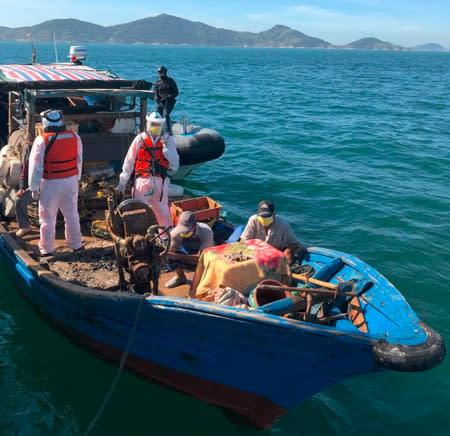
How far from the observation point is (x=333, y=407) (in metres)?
6.44

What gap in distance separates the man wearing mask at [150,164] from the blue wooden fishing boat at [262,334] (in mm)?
1181

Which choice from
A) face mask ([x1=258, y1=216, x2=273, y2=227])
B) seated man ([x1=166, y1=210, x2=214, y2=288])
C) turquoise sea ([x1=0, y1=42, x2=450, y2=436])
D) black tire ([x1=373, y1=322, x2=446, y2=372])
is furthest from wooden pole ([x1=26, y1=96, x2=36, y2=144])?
black tire ([x1=373, y1=322, x2=446, y2=372])

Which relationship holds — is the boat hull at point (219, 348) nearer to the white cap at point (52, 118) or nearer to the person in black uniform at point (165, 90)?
the white cap at point (52, 118)

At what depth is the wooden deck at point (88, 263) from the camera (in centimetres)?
648

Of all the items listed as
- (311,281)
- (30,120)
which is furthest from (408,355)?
(30,120)

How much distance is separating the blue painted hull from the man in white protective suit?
63 centimetres

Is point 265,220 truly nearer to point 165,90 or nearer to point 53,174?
point 53,174

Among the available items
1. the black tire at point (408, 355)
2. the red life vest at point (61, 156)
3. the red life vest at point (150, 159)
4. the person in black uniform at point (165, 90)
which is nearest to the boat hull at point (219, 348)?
the black tire at point (408, 355)

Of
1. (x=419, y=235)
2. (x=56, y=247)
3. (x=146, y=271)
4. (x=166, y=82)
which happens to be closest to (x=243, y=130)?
(x=166, y=82)

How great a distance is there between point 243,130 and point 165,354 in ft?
61.1

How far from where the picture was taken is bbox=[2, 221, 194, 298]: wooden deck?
6.48m

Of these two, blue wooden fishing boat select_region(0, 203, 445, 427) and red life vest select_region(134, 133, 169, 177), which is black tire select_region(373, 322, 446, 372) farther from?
red life vest select_region(134, 133, 169, 177)

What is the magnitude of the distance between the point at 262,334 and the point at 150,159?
132 inches

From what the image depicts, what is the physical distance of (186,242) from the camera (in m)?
7.07
